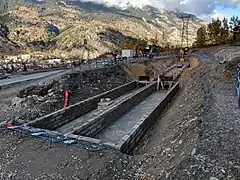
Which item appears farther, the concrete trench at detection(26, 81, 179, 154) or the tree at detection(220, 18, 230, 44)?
the tree at detection(220, 18, 230, 44)

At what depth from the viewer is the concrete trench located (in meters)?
10.1

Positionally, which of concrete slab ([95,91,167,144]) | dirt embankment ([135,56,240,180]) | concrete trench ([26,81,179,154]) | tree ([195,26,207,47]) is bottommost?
concrete slab ([95,91,167,144])

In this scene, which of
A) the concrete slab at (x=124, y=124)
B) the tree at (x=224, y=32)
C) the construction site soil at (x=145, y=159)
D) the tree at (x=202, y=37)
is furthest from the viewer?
the tree at (x=202, y=37)

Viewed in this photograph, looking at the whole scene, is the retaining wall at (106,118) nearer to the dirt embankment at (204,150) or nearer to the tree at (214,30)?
the dirt embankment at (204,150)

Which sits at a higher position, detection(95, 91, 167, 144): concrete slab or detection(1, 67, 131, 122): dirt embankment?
detection(1, 67, 131, 122): dirt embankment

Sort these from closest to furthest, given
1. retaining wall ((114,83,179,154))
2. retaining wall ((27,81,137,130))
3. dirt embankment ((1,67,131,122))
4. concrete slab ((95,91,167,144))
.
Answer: retaining wall ((114,83,179,154)) < retaining wall ((27,81,137,130)) < concrete slab ((95,91,167,144)) < dirt embankment ((1,67,131,122))

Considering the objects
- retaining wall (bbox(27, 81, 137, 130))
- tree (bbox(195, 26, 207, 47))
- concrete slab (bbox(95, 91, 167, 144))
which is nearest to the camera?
retaining wall (bbox(27, 81, 137, 130))

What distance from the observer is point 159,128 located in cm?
1275

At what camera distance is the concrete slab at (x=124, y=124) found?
483 inches

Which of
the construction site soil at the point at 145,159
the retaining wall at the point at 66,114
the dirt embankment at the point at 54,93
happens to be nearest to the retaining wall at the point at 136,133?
the construction site soil at the point at 145,159

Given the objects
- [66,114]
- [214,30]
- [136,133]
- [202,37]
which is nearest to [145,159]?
[136,133]

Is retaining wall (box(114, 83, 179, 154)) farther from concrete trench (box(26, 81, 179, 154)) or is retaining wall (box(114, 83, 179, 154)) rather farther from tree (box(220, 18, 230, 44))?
tree (box(220, 18, 230, 44))

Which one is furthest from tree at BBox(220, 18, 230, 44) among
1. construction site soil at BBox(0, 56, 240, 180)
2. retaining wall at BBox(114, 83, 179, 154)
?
construction site soil at BBox(0, 56, 240, 180)

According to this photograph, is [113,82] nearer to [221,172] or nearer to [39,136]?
[39,136]
